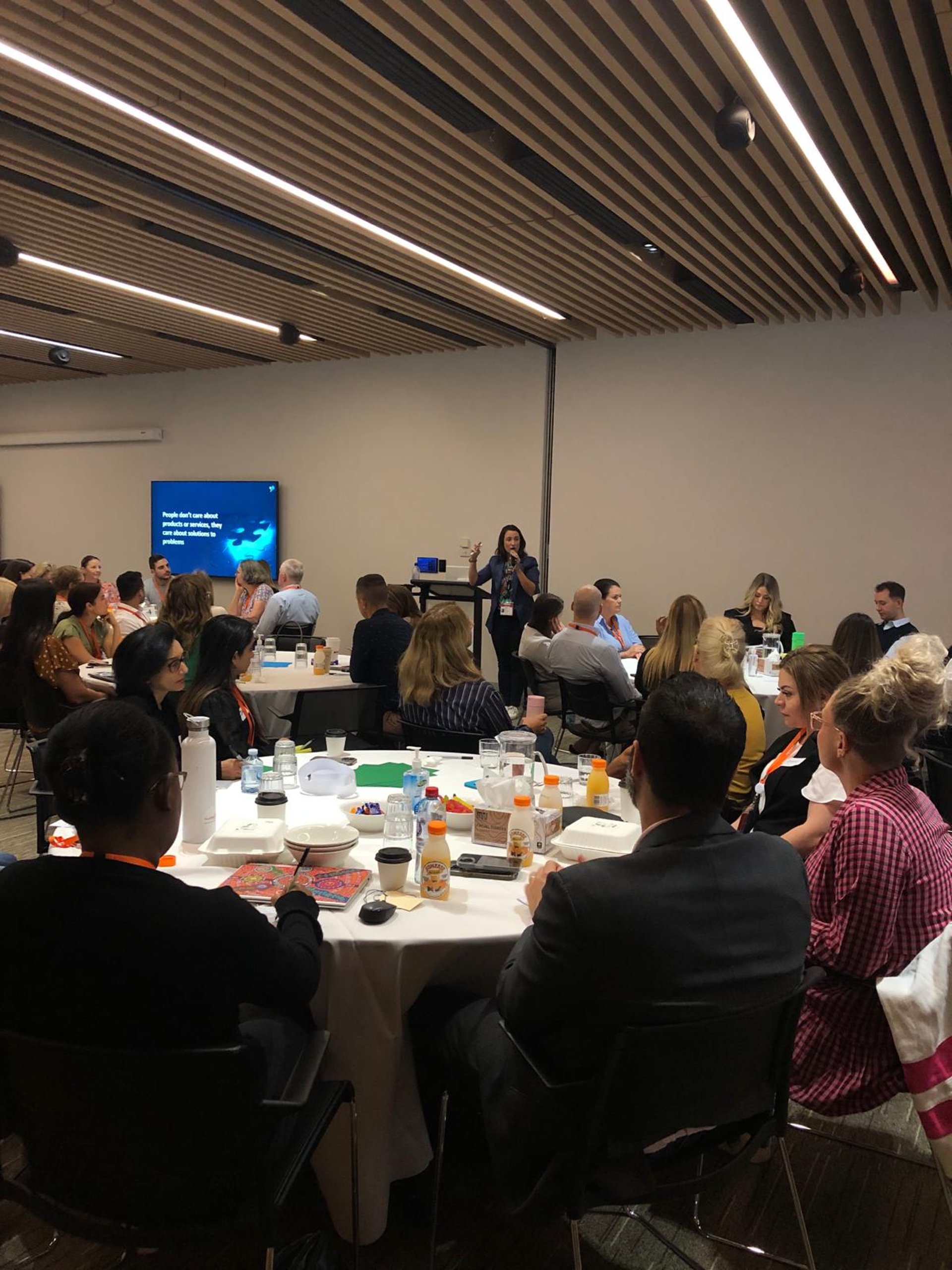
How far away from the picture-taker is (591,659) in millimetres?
5727

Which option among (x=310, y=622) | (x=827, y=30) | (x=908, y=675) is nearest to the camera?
(x=908, y=675)

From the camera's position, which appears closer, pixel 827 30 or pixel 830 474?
pixel 827 30

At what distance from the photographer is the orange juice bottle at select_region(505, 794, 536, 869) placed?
247 centimetres

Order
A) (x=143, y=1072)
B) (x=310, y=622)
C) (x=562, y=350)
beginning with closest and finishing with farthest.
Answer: (x=143, y=1072)
(x=310, y=622)
(x=562, y=350)

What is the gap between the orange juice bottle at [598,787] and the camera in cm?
299

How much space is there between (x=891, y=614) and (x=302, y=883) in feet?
19.9

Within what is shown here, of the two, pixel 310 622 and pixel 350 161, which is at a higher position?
pixel 350 161

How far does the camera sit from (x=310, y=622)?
7.61 m

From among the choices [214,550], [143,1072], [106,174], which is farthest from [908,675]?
[214,550]

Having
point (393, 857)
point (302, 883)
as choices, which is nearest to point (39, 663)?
point (302, 883)

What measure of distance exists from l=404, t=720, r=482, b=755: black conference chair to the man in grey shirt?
1.95 metres

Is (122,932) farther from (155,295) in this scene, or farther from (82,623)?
(155,295)

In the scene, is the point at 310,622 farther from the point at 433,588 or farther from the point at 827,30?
the point at 827,30

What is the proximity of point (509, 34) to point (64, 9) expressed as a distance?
5.64 feet
